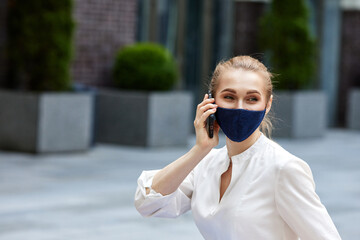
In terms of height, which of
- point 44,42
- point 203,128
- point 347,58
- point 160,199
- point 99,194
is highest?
point 347,58

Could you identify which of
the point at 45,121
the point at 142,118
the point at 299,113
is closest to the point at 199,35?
the point at 299,113

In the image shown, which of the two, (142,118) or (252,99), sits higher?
(252,99)

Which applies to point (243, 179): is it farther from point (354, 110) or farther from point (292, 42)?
point (354, 110)

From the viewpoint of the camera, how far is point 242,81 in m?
2.20

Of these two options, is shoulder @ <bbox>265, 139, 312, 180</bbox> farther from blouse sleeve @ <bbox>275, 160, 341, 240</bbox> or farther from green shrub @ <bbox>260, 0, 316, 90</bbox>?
green shrub @ <bbox>260, 0, 316, 90</bbox>

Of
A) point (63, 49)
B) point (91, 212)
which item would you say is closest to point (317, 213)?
point (91, 212)

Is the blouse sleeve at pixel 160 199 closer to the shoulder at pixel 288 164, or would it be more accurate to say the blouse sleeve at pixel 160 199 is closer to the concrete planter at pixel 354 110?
the shoulder at pixel 288 164

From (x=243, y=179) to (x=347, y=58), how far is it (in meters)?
15.4

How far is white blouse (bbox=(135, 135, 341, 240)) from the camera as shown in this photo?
206 cm

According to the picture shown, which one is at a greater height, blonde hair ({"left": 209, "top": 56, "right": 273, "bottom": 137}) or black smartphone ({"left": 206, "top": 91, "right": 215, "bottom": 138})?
blonde hair ({"left": 209, "top": 56, "right": 273, "bottom": 137})

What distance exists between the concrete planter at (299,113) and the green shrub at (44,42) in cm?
452

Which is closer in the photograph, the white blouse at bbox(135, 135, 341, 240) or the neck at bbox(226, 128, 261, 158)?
the white blouse at bbox(135, 135, 341, 240)

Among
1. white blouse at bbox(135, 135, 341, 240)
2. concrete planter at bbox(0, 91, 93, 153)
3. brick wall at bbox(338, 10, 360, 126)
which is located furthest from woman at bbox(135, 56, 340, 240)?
brick wall at bbox(338, 10, 360, 126)

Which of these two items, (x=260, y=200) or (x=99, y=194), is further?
(x=99, y=194)
